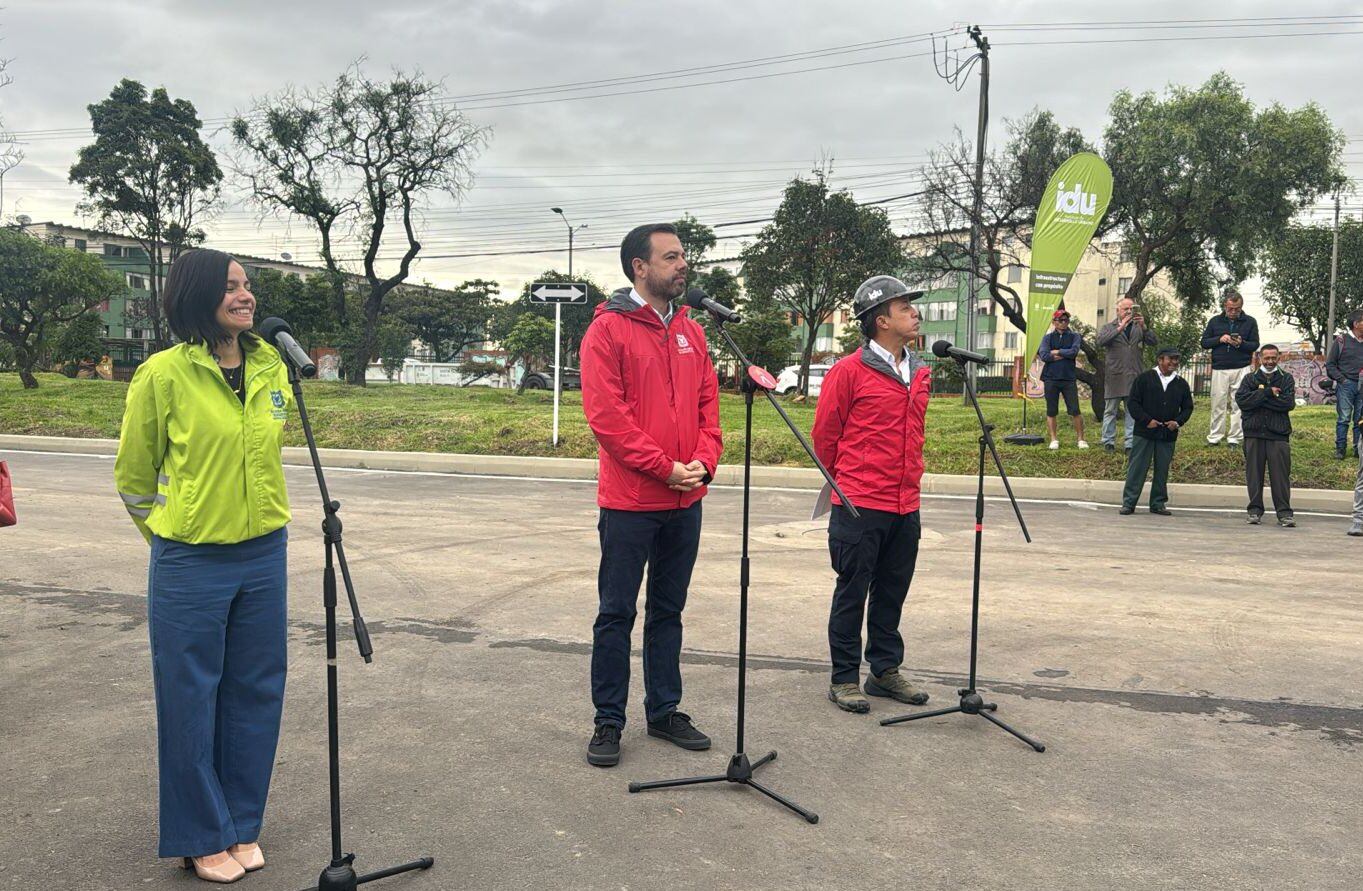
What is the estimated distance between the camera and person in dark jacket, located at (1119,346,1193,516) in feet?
37.2

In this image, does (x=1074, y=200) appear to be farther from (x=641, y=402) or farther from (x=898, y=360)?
(x=641, y=402)

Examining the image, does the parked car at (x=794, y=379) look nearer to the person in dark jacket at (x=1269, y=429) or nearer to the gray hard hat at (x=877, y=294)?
the person in dark jacket at (x=1269, y=429)

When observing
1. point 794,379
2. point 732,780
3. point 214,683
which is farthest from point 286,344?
point 794,379

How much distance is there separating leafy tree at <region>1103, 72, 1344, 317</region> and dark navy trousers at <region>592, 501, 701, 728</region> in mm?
19658

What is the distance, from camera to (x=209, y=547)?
10.0 ft

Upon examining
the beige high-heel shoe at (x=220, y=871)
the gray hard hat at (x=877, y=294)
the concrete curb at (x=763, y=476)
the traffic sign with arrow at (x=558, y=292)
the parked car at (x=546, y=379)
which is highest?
the traffic sign with arrow at (x=558, y=292)

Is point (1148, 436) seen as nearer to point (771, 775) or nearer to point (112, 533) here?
point (771, 775)

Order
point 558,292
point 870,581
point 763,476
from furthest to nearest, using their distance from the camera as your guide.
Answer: point 558,292
point 763,476
point 870,581

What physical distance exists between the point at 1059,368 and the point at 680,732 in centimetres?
1219

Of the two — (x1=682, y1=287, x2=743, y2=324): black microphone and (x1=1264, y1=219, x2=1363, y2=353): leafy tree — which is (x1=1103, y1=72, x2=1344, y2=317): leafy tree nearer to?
(x1=682, y1=287, x2=743, y2=324): black microphone

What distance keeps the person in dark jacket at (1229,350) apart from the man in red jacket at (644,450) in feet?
36.8

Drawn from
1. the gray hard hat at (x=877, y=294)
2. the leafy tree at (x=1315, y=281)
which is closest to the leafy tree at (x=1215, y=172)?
the gray hard hat at (x=877, y=294)

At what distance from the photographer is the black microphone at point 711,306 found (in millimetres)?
3750

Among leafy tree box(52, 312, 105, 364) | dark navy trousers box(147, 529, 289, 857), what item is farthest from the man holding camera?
leafy tree box(52, 312, 105, 364)
